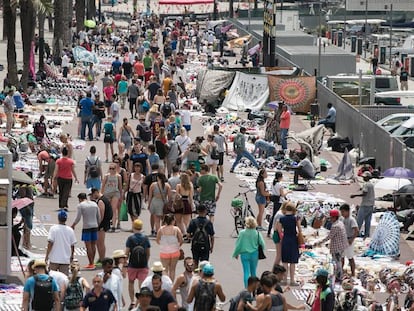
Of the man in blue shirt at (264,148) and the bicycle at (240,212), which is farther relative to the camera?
the man in blue shirt at (264,148)

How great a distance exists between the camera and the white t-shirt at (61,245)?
19.4 metres

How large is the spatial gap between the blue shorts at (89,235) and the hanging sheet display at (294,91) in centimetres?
2329

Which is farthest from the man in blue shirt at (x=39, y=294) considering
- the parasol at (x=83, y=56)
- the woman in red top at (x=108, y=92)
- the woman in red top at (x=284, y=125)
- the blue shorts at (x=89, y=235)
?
the parasol at (x=83, y=56)

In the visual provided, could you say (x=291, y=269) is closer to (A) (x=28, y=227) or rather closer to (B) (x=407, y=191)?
(A) (x=28, y=227)

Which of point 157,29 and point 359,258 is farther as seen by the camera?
point 157,29

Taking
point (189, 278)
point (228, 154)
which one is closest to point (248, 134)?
point (228, 154)

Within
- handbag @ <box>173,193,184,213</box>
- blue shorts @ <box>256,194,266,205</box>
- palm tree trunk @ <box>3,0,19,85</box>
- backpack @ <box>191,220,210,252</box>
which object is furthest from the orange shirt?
backpack @ <box>191,220,210,252</box>

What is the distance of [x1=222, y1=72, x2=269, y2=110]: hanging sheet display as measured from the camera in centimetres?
4453

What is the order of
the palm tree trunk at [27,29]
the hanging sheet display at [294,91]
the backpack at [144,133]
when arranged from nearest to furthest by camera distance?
the backpack at [144,133], the hanging sheet display at [294,91], the palm tree trunk at [27,29]

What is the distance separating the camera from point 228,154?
3475 centimetres

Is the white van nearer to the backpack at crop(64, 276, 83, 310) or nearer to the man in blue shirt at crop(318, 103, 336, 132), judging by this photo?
the man in blue shirt at crop(318, 103, 336, 132)

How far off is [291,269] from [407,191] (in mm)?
6539

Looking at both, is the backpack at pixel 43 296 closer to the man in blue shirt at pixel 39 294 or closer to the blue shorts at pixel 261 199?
the man in blue shirt at pixel 39 294

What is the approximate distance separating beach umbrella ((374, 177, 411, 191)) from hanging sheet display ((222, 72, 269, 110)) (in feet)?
55.4
